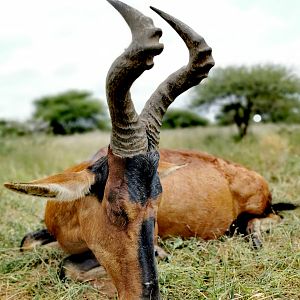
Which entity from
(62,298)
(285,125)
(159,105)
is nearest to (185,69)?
(159,105)

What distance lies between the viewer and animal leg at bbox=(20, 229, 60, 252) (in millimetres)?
5566

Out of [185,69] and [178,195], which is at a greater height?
[185,69]

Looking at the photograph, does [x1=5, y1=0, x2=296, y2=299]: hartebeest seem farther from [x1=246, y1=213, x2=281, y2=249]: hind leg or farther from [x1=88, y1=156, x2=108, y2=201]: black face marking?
[x1=246, y1=213, x2=281, y2=249]: hind leg

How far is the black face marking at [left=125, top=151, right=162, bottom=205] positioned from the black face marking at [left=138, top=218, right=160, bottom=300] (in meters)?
0.18

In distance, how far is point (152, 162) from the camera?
383 cm

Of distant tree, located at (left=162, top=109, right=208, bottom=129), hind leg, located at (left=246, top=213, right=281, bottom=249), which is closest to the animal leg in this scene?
hind leg, located at (left=246, top=213, right=281, bottom=249)

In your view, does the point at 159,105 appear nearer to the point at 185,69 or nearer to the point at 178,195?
the point at 185,69

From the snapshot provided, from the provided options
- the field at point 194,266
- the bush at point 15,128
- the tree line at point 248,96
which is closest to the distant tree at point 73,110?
the bush at point 15,128

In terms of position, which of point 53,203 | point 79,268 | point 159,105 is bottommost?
point 79,268

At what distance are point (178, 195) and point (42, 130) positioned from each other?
1314 centimetres

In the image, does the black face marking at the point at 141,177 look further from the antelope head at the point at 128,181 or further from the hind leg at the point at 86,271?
the hind leg at the point at 86,271

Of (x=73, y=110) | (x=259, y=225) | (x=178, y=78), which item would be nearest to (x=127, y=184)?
(x=178, y=78)

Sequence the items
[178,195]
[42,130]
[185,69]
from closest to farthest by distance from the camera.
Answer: [185,69], [178,195], [42,130]

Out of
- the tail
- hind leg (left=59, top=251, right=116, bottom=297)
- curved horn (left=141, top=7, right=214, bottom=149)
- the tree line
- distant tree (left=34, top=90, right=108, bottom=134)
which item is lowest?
distant tree (left=34, top=90, right=108, bottom=134)
